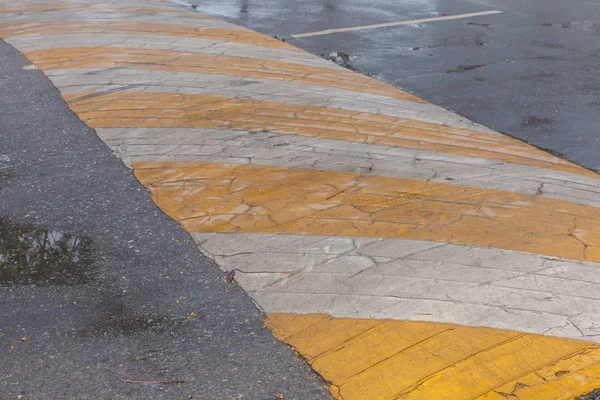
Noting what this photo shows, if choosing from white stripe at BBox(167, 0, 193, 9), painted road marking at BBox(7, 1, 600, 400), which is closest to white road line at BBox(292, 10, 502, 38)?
painted road marking at BBox(7, 1, 600, 400)

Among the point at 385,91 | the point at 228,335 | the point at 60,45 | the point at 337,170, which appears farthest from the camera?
the point at 60,45

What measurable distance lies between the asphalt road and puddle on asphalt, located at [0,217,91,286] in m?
3.98

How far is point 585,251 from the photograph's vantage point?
4371 mm

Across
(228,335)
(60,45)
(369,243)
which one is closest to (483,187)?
(369,243)

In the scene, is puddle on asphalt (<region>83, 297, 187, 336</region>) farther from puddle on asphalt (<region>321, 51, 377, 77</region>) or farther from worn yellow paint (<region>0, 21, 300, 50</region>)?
worn yellow paint (<region>0, 21, 300, 50</region>)

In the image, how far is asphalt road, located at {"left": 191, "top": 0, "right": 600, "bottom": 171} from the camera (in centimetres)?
711

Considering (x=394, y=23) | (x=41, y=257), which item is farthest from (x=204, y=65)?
(x=41, y=257)

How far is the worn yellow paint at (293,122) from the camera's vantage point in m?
6.16

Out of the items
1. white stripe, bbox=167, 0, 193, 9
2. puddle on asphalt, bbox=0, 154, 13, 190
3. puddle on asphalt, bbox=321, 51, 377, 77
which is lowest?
puddle on asphalt, bbox=0, 154, 13, 190

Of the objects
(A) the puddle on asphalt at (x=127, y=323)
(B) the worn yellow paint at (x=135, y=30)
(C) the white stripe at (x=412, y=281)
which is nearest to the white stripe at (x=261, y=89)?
(B) the worn yellow paint at (x=135, y=30)

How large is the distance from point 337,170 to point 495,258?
162 centimetres

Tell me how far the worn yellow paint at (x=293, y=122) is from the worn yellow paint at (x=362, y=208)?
907 millimetres

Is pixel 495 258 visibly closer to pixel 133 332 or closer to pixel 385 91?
pixel 133 332

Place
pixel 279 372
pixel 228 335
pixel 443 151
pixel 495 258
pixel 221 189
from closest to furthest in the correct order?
pixel 279 372 → pixel 228 335 → pixel 495 258 → pixel 221 189 → pixel 443 151
